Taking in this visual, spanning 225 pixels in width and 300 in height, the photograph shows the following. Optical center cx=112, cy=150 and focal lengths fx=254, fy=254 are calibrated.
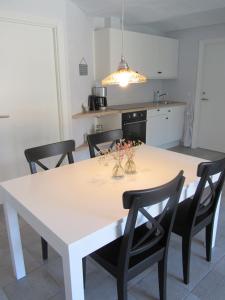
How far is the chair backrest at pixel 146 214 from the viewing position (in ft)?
3.99

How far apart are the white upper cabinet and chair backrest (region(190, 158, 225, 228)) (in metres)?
2.73

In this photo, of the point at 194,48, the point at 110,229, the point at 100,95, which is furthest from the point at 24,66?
the point at 194,48

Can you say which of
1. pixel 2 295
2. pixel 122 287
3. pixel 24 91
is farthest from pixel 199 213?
pixel 24 91

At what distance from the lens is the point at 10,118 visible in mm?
2922

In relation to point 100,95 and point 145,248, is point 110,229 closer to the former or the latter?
point 145,248

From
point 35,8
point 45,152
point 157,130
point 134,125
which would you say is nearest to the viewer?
point 45,152

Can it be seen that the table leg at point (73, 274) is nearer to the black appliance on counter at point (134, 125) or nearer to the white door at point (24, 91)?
the white door at point (24, 91)

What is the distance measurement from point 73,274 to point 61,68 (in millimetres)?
2619

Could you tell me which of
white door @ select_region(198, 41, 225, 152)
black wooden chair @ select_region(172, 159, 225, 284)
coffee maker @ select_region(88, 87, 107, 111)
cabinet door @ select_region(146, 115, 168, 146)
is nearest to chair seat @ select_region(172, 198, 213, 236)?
black wooden chair @ select_region(172, 159, 225, 284)

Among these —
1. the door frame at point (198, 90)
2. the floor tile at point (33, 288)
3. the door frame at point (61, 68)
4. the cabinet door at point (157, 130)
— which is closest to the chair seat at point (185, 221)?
the floor tile at point (33, 288)

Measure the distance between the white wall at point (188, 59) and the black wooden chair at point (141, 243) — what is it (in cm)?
405

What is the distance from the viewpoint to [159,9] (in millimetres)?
3371

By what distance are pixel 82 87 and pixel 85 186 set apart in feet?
7.97

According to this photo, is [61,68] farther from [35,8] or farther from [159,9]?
[159,9]
